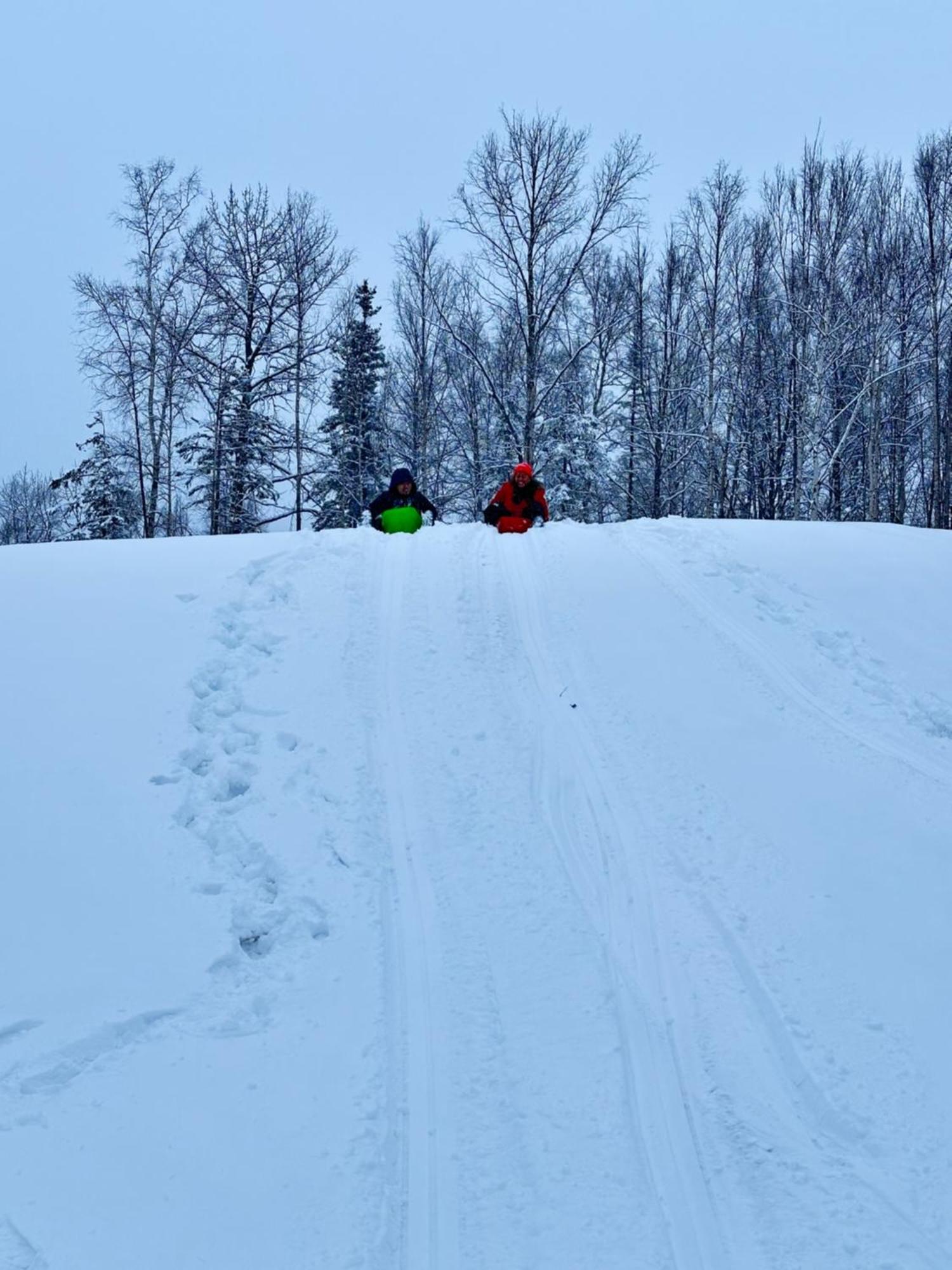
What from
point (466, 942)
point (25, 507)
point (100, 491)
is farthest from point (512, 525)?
point (25, 507)

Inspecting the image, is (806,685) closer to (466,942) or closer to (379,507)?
(466,942)

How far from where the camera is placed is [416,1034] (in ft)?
10.3

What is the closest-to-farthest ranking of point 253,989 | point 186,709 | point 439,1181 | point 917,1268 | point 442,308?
point 917,1268 < point 439,1181 < point 253,989 < point 186,709 < point 442,308

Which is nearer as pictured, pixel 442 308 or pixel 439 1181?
pixel 439 1181

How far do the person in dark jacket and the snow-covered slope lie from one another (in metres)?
4.22

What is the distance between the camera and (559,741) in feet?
17.5

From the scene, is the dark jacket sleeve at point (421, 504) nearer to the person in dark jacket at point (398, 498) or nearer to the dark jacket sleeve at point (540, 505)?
the person in dark jacket at point (398, 498)

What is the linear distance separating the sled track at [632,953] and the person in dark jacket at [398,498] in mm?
5237

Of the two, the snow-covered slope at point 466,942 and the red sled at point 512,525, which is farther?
the red sled at point 512,525

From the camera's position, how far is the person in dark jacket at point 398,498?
10898mm

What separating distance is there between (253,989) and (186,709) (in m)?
2.30

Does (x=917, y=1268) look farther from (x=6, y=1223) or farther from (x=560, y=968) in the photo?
(x=6, y=1223)

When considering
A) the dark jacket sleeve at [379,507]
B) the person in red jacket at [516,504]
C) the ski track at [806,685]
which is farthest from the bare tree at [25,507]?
the ski track at [806,685]

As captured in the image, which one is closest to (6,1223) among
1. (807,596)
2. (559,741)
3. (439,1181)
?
(439,1181)
